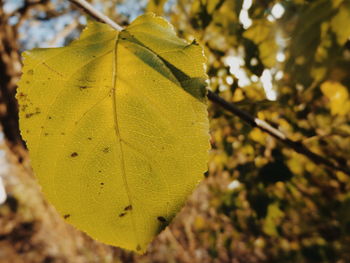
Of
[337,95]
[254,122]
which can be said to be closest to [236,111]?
[254,122]

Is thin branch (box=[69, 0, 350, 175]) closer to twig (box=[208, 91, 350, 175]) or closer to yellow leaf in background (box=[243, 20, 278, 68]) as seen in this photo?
twig (box=[208, 91, 350, 175])

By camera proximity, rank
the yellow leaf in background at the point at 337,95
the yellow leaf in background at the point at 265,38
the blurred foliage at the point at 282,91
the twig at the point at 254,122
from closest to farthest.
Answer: the twig at the point at 254,122 < the blurred foliage at the point at 282,91 < the yellow leaf in background at the point at 265,38 < the yellow leaf in background at the point at 337,95

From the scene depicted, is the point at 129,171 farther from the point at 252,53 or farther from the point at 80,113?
the point at 252,53

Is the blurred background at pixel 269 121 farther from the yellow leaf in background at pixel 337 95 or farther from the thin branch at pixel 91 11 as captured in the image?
the thin branch at pixel 91 11

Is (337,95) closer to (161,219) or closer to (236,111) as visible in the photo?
(236,111)

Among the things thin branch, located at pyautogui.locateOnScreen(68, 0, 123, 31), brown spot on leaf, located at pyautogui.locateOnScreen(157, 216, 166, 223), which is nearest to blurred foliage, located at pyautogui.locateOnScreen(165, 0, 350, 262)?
thin branch, located at pyautogui.locateOnScreen(68, 0, 123, 31)

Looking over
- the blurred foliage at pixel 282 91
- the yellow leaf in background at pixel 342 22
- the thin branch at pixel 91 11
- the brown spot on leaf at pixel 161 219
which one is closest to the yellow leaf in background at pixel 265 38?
the blurred foliage at pixel 282 91
